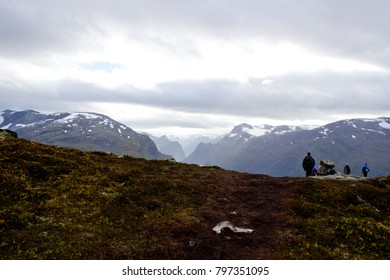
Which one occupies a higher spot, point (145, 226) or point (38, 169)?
point (38, 169)

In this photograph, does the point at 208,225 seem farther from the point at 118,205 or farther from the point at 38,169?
the point at 38,169

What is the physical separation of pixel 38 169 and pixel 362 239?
25.4m

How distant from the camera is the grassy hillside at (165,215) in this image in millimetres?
19703

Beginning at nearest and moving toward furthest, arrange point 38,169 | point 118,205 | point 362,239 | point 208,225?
point 362,239 → point 208,225 → point 118,205 → point 38,169

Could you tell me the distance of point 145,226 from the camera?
75.1ft

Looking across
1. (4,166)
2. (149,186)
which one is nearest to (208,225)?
(149,186)

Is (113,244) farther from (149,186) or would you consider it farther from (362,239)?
(362,239)

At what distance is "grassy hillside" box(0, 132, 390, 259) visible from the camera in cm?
1970

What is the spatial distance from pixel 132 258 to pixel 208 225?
731 centimetres

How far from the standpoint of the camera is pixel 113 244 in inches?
778

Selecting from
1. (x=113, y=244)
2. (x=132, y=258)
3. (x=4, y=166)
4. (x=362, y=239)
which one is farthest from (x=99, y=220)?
(x=362, y=239)

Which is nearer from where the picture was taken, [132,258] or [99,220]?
[132,258]

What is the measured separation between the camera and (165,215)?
25.3 meters
